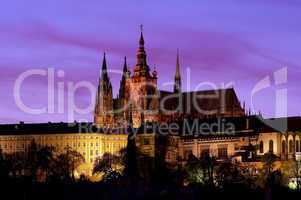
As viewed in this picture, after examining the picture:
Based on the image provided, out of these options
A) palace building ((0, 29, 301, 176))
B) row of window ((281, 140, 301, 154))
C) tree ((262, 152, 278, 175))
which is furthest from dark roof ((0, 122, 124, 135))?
tree ((262, 152, 278, 175))

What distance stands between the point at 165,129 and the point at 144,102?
2193cm

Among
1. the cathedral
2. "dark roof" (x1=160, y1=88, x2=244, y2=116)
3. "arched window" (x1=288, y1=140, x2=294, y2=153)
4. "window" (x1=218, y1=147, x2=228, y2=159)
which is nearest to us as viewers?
"arched window" (x1=288, y1=140, x2=294, y2=153)

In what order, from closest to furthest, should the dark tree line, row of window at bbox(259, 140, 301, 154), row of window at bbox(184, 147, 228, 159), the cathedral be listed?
the dark tree line, row of window at bbox(259, 140, 301, 154), row of window at bbox(184, 147, 228, 159), the cathedral

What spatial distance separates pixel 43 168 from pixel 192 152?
44.7 metres

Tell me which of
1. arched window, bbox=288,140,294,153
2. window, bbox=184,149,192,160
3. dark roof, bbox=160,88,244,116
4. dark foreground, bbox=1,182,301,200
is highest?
dark roof, bbox=160,88,244,116

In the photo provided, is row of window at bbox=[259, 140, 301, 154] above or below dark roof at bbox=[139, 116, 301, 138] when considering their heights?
below

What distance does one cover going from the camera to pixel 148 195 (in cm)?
8588

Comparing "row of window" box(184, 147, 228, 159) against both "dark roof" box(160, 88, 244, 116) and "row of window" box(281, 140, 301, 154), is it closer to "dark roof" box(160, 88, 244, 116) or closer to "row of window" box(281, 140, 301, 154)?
"row of window" box(281, 140, 301, 154)

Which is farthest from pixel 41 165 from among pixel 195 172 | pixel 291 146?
pixel 291 146

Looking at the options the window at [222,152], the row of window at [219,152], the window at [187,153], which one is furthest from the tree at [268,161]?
the window at [187,153]

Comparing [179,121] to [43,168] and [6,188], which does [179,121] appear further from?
[6,188]

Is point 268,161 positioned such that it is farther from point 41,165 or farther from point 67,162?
point 41,165

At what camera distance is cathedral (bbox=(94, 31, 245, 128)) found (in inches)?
7525

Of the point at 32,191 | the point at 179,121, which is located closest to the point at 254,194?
the point at 32,191
